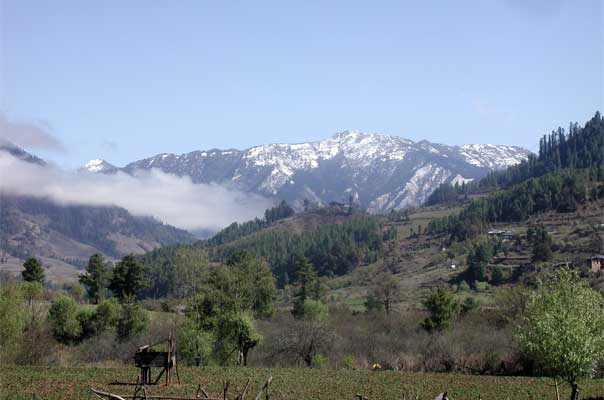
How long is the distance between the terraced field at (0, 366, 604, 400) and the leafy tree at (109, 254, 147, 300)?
63857 millimetres

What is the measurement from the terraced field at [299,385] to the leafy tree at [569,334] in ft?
33.7

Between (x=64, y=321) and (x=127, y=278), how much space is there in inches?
915

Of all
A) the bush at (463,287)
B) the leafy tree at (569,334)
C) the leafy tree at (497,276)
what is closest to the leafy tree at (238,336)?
the leafy tree at (569,334)

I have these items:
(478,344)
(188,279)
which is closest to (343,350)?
(478,344)

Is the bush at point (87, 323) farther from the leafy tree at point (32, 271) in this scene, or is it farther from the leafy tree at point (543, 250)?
the leafy tree at point (543, 250)

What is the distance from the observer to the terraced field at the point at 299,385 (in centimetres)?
4091

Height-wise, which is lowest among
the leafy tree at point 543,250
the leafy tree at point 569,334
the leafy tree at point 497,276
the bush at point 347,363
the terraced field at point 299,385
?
the bush at point 347,363

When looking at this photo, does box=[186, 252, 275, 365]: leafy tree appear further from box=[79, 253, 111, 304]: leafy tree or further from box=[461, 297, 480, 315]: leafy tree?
box=[79, 253, 111, 304]: leafy tree

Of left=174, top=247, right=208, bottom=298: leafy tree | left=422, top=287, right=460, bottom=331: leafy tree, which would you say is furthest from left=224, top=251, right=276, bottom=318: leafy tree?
left=422, top=287, right=460, bottom=331: leafy tree

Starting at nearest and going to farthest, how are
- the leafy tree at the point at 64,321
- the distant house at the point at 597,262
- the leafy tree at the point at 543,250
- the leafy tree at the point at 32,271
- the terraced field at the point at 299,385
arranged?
the terraced field at the point at 299,385 < the leafy tree at the point at 64,321 < the leafy tree at the point at 32,271 < the distant house at the point at 597,262 < the leafy tree at the point at 543,250

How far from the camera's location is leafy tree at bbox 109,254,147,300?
393ft

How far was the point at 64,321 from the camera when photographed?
97.8 metres

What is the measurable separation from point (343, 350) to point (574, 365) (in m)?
52.6

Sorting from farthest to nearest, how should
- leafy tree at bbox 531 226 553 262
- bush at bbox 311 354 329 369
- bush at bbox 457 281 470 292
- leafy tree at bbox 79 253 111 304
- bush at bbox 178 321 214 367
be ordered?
leafy tree at bbox 531 226 553 262
bush at bbox 457 281 470 292
leafy tree at bbox 79 253 111 304
bush at bbox 311 354 329 369
bush at bbox 178 321 214 367
